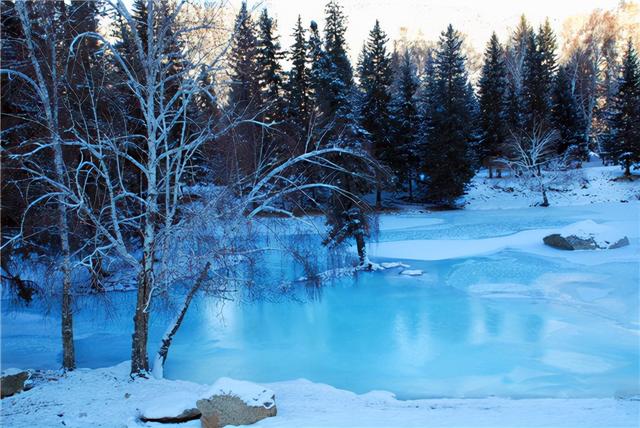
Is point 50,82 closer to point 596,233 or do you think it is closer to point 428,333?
point 428,333

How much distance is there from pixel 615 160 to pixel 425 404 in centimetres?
3413

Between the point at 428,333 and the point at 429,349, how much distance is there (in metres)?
1.00

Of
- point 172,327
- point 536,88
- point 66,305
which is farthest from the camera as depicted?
point 536,88

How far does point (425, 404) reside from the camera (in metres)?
6.76

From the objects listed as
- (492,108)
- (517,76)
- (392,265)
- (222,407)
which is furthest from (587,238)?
(517,76)

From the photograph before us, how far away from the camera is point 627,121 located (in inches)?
1293

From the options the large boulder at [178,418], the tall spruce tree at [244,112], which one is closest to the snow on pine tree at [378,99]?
the tall spruce tree at [244,112]

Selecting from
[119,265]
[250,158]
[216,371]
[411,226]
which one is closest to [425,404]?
[216,371]

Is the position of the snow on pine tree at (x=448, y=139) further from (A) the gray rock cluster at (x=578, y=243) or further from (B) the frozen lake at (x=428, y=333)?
(B) the frozen lake at (x=428, y=333)

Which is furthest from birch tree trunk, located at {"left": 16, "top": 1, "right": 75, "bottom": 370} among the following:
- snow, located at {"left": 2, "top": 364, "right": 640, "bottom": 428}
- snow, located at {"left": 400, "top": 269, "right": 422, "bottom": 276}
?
snow, located at {"left": 400, "top": 269, "right": 422, "bottom": 276}

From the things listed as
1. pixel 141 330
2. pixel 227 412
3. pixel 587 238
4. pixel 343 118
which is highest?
pixel 343 118

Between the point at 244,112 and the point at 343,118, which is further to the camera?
the point at 343,118

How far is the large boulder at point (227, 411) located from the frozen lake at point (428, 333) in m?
3.13

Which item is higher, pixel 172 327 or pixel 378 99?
pixel 378 99
